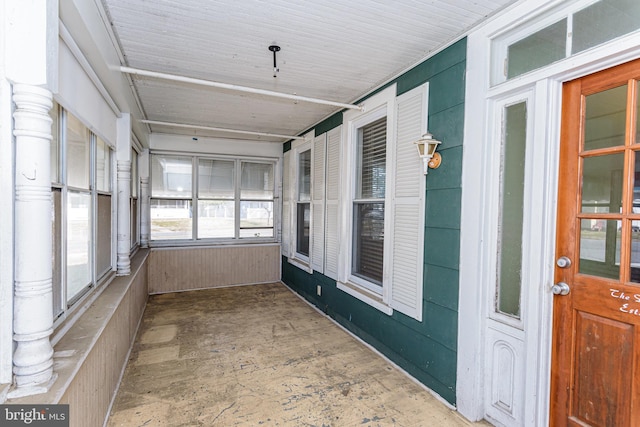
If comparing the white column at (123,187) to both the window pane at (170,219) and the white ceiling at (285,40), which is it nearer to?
the white ceiling at (285,40)

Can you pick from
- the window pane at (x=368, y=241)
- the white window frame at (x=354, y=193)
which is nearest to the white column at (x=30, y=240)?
the white window frame at (x=354, y=193)

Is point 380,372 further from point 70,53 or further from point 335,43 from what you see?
point 70,53

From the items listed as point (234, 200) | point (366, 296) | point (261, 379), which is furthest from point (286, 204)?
point (261, 379)

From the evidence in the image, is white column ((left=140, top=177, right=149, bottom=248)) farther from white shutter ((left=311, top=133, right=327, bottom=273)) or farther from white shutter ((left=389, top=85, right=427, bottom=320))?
white shutter ((left=389, top=85, right=427, bottom=320))

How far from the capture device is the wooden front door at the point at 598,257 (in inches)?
61.9

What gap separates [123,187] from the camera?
3.36 m

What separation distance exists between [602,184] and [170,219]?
5.79m

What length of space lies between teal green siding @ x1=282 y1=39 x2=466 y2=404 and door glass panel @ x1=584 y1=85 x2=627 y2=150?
0.73 meters

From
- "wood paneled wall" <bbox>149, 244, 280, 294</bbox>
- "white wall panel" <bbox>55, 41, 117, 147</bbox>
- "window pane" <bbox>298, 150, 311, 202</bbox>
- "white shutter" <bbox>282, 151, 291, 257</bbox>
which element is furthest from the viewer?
"white shutter" <bbox>282, 151, 291, 257</bbox>

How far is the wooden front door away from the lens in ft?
5.16

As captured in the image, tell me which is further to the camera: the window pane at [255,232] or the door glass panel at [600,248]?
the window pane at [255,232]

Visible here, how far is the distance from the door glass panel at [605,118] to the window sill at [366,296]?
2024mm

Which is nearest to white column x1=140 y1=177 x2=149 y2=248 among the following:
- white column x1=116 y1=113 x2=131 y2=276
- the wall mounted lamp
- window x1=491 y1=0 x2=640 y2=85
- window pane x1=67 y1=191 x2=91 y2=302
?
white column x1=116 y1=113 x2=131 y2=276

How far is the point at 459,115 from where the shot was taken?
2.35m
